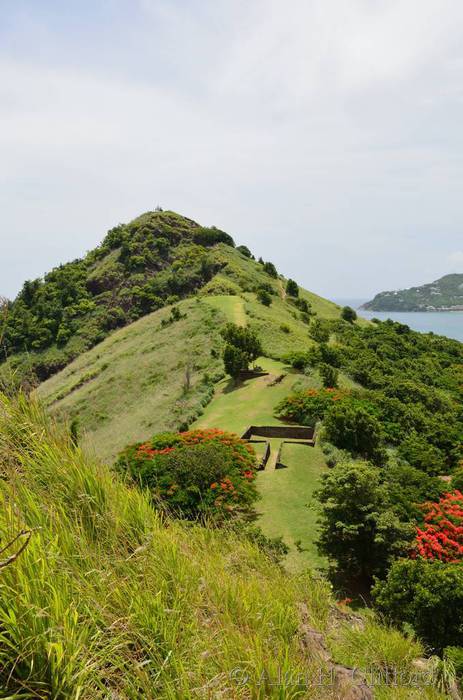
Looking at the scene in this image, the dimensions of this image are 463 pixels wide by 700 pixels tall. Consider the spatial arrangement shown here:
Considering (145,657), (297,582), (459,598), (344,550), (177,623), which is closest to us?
(145,657)

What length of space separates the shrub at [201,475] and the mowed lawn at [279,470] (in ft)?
3.91

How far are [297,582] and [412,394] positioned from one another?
31.4 metres

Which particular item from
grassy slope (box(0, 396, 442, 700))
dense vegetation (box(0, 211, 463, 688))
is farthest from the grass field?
grassy slope (box(0, 396, 442, 700))

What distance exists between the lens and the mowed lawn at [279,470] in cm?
1533

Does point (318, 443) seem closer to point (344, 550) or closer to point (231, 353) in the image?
point (344, 550)

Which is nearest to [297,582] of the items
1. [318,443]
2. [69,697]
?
[69,697]

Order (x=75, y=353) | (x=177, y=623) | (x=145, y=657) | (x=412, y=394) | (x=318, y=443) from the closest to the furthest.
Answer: (x=145, y=657), (x=177, y=623), (x=318, y=443), (x=412, y=394), (x=75, y=353)

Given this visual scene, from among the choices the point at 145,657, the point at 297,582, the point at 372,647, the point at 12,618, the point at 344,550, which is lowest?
the point at 344,550

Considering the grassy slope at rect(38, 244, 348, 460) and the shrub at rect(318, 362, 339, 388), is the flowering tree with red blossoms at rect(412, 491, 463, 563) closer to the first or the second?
the shrub at rect(318, 362, 339, 388)

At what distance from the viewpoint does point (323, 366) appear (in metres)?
30.7

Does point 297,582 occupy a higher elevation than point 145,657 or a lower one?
lower

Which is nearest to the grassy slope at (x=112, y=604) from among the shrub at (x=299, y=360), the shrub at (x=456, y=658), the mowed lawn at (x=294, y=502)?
the shrub at (x=456, y=658)

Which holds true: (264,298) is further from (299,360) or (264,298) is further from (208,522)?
(208,522)

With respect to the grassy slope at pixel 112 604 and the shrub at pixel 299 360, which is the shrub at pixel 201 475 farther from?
the shrub at pixel 299 360
